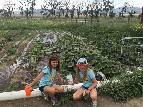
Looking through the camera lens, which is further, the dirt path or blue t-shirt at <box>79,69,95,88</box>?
the dirt path

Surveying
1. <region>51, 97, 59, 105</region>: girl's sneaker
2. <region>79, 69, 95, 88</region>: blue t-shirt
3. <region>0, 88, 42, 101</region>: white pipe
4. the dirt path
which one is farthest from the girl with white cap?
<region>0, 88, 42, 101</region>: white pipe

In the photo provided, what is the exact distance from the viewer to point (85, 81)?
6.82m

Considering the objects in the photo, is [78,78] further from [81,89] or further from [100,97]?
[100,97]

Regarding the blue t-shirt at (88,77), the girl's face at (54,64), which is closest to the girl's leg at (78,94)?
the blue t-shirt at (88,77)

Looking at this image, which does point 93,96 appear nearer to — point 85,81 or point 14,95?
point 85,81

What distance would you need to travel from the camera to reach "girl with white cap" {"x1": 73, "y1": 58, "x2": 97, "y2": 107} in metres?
6.61

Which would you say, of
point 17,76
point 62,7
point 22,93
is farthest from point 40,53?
point 62,7

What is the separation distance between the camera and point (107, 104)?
708 cm

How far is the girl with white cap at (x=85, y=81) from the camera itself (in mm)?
6613

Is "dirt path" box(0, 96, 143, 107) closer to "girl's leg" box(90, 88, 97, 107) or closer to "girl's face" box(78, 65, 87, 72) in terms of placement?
"girl's leg" box(90, 88, 97, 107)

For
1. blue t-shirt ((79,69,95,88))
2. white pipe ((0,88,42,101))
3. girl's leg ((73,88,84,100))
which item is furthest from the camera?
white pipe ((0,88,42,101))

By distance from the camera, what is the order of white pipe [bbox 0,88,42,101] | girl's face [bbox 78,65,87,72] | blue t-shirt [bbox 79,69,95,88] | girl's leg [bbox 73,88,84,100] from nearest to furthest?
girl's face [bbox 78,65,87,72] < blue t-shirt [bbox 79,69,95,88] < girl's leg [bbox 73,88,84,100] < white pipe [bbox 0,88,42,101]

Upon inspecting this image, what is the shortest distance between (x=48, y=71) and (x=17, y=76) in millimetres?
5021

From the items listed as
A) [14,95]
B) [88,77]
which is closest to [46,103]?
[14,95]
